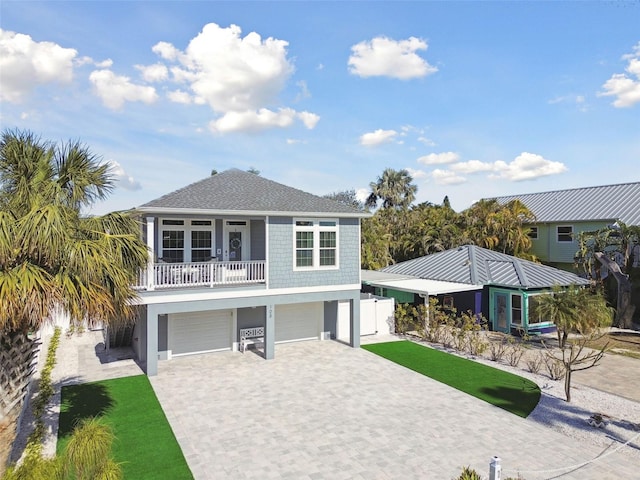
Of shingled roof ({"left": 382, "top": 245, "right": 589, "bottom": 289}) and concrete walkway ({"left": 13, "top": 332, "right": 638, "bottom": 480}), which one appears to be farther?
shingled roof ({"left": 382, "top": 245, "right": 589, "bottom": 289})

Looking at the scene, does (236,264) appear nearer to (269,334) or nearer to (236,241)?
(236,241)

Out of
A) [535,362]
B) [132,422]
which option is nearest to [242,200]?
[132,422]

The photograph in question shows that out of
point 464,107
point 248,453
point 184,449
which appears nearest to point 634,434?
point 248,453

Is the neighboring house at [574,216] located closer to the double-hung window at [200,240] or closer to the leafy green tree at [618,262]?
the leafy green tree at [618,262]

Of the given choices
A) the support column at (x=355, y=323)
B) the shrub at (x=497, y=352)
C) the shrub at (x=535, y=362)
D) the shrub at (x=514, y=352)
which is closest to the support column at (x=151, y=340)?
the support column at (x=355, y=323)

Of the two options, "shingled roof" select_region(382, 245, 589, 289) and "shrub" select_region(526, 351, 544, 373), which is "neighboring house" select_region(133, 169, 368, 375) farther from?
"shingled roof" select_region(382, 245, 589, 289)

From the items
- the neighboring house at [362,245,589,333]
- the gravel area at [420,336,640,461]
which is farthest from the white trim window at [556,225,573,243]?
the gravel area at [420,336,640,461]

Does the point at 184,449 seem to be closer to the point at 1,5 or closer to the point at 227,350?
the point at 227,350
